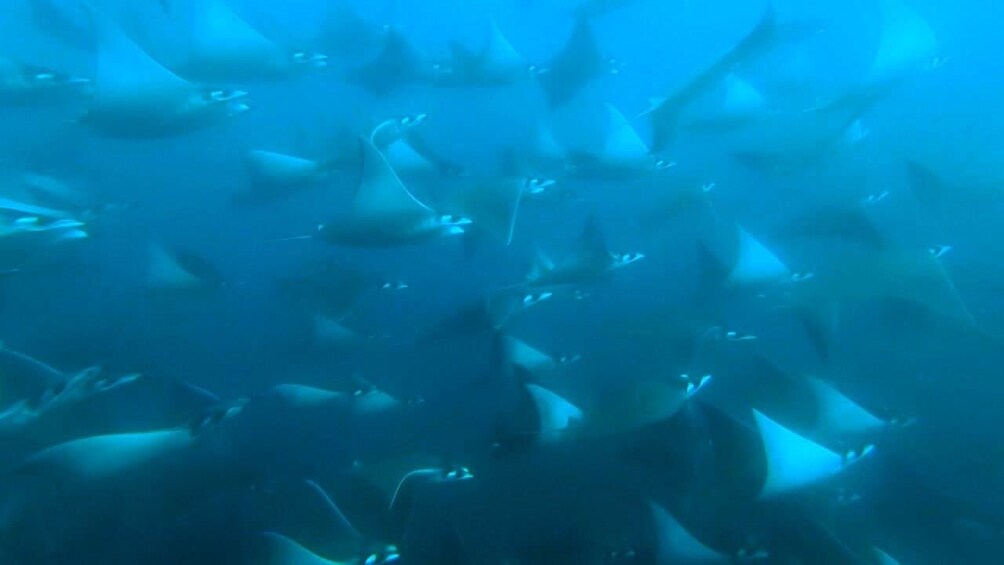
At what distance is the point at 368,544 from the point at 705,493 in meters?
2.25

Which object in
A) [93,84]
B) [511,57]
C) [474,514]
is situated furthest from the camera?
[511,57]

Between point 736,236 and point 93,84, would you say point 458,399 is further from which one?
point 93,84

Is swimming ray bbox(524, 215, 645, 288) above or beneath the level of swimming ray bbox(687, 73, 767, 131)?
beneath

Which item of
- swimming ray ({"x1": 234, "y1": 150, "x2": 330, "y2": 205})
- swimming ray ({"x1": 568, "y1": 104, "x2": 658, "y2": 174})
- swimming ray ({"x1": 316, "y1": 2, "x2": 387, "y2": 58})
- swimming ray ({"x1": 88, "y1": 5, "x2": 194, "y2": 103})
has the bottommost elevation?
swimming ray ({"x1": 568, "y1": 104, "x2": 658, "y2": 174})

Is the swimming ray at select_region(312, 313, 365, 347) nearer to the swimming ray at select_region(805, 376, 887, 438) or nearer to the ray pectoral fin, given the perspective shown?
the ray pectoral fin

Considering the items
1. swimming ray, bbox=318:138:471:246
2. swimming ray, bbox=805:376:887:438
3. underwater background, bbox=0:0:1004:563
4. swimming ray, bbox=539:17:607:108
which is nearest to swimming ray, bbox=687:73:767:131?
underwater background, bbox=0:0:1004:563

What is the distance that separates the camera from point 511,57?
789 cm

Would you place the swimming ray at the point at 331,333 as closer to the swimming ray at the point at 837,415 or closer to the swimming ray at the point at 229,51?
the swimming ray at the point at 229,51

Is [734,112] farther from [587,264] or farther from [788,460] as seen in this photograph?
[788,460]

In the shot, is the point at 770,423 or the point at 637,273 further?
the point at 637,273

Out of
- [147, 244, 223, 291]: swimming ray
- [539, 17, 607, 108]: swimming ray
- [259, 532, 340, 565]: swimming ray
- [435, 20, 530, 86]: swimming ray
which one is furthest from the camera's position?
[435, 20, 530, 86]: swimming ray

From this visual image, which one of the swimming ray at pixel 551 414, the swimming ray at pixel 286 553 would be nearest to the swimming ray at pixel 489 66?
the swimming ray at pixel 551 414

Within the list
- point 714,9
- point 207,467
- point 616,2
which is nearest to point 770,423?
point 207,467

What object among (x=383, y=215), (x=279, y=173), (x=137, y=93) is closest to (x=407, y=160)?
(x=279, y=173)
